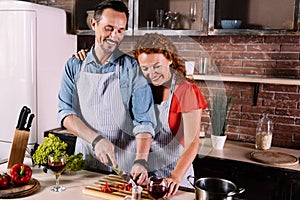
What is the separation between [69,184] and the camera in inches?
71.5

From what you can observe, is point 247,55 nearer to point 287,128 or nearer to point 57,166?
point 287,128

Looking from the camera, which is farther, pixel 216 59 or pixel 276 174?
pixel 216 59

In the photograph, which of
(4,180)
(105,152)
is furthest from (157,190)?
(4,180)

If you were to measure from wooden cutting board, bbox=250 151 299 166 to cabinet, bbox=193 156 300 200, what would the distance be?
0.14 ft

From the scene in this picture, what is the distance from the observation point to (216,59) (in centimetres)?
299

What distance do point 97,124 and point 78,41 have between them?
5.22 ft

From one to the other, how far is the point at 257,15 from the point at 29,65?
6.12ft

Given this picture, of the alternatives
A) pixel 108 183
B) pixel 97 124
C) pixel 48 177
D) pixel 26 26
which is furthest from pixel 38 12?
pixel 108 183

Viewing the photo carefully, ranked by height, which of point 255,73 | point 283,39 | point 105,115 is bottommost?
point 105,115

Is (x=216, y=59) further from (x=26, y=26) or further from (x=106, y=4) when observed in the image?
(x=26, y=26)

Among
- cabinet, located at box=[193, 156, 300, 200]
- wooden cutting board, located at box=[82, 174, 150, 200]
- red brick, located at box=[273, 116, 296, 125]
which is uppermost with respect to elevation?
red brick, located at box=[273, 116, 296, 125]

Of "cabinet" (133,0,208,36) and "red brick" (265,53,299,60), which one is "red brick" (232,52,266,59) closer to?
"red brick" (265,53,299,60)

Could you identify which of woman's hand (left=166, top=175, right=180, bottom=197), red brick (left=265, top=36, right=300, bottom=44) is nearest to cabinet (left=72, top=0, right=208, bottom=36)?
red brick (left=265, top=36, right=300, bottom=44)

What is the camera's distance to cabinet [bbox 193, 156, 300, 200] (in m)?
2.28
